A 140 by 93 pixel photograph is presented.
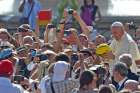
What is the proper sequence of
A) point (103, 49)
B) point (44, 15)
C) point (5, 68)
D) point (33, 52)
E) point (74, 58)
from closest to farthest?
point (5, 68) < point (103, 49) < point (74, 58) < point (33, 52) < point (44, 15)

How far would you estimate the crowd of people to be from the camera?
37.6ft

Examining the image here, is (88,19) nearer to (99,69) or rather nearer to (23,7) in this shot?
(23,7)

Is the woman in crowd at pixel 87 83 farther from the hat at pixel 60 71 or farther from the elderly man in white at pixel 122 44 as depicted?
the elderly man in white at pixel 122 44

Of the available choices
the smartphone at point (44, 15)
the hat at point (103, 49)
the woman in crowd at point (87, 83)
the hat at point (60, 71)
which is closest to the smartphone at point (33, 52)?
the hat at point (103, 49)

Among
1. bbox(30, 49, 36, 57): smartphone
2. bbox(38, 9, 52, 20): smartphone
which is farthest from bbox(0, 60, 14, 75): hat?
bbox(38, 9, 52, 20): smartphone

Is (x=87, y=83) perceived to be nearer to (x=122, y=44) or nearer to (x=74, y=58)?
(x=74, y=58)

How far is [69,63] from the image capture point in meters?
12.7

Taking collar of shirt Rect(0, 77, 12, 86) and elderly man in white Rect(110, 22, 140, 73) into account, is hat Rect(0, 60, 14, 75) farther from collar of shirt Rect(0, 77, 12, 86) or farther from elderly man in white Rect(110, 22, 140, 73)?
elderly man in white Rect(110, 22, 140, 73)

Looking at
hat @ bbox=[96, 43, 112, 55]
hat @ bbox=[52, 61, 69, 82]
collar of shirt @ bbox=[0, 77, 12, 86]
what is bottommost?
hat @ bbox=[96, 43, 112, 55]

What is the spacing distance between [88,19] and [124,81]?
686 centimetres

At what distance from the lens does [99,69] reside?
1234 cm

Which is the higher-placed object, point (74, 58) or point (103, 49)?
point (103, 49)

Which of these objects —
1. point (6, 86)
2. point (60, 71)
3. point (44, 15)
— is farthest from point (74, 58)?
point (44, 15)

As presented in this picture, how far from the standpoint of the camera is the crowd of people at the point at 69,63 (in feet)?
37.6
